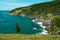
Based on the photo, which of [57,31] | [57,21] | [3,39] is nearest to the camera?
[3,39]

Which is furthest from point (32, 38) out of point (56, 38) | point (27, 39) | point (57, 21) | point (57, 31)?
point (57, 31)

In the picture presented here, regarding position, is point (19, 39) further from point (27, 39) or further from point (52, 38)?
point (52, 38)

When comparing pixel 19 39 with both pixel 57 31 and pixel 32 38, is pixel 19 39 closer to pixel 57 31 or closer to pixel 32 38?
pixel 32 38

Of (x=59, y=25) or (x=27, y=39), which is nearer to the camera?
(x=27, y=39)

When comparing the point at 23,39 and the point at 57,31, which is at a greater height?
the point at 23,39

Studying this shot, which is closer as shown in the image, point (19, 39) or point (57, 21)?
point (19, 39)

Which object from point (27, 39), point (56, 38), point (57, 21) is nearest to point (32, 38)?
point (27, 39)

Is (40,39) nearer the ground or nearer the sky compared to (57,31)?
nearer the sky

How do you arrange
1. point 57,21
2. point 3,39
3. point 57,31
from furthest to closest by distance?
point 57,31, point 57,21, point 3,39

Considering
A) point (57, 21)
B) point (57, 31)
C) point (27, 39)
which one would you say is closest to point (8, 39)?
point (27, 39)
